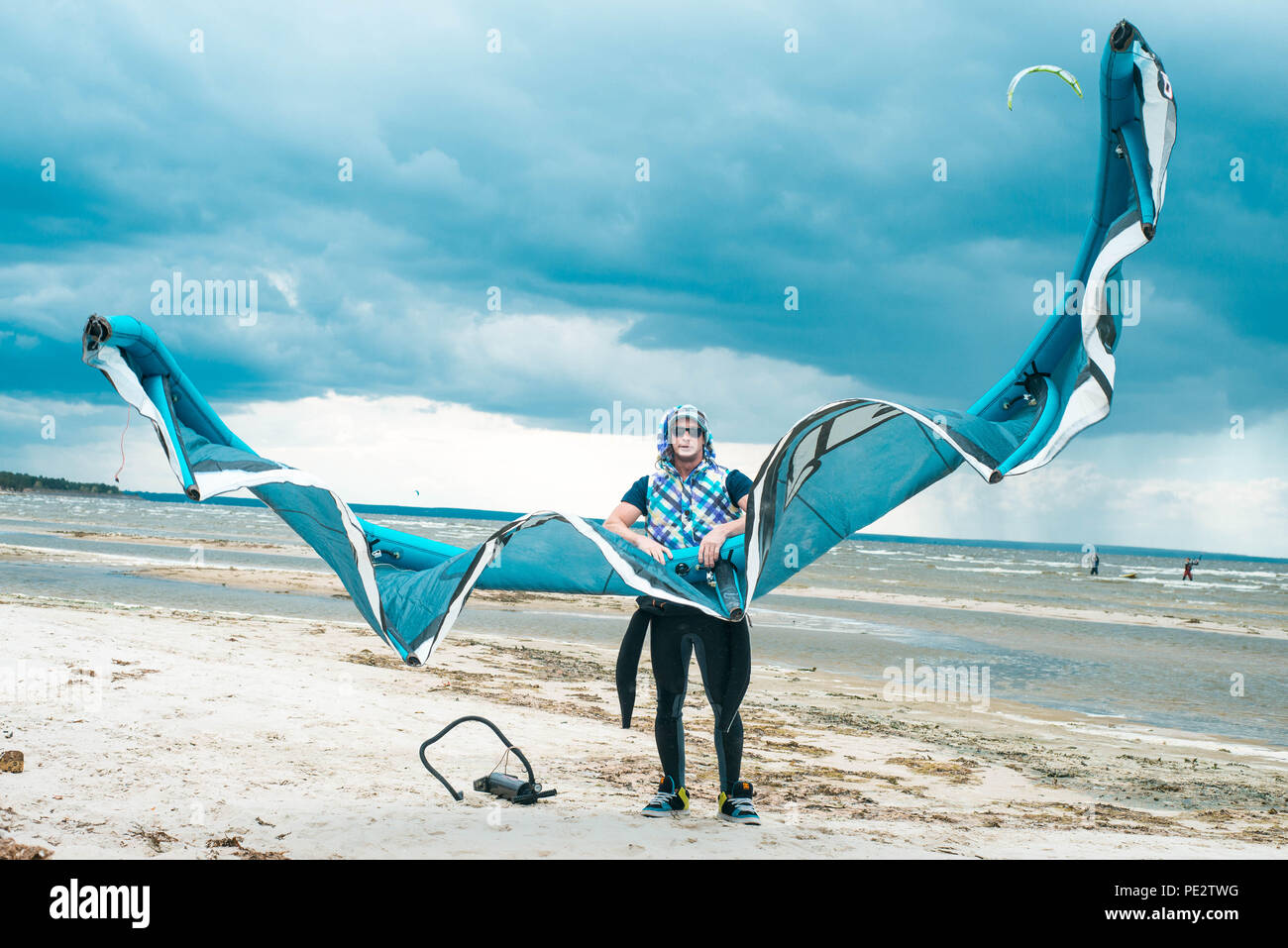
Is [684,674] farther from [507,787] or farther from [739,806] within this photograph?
[507,787]

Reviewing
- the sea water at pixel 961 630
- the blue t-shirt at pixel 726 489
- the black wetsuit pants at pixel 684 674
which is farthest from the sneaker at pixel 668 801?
the sea water at pixel 961 630

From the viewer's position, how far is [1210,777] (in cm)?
709

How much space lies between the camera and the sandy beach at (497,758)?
414cm

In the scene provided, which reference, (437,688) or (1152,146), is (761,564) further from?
(437,688)

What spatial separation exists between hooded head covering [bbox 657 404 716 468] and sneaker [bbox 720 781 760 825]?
1.72 m

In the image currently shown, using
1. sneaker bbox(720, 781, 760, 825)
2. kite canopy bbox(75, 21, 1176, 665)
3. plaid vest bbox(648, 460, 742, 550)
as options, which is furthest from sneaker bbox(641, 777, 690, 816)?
plaid vest bbox(648, 460, 742, 550)

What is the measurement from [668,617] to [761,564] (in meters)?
0.63

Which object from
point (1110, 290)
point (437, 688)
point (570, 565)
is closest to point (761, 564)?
point (570, 565)

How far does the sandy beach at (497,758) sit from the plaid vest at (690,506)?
144 cm

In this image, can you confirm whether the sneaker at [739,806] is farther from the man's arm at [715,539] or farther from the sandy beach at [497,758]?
the man's arm at [715,539]

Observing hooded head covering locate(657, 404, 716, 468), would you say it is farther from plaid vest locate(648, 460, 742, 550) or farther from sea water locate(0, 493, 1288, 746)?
sea water locate(0, 493, 1288, 746)

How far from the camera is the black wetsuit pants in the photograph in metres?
4.44

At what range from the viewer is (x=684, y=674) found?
455cm

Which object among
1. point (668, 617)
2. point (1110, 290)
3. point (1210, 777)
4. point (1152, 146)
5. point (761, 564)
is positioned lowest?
point (1210, 777)
